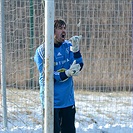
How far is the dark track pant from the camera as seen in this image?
12.2 ft

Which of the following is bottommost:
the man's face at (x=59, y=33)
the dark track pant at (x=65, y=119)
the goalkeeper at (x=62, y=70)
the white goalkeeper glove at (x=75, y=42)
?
the dark track pant at (x=65, y=119)

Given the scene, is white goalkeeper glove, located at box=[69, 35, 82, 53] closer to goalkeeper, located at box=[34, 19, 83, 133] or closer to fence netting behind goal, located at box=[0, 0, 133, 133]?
goalkeeper, located at box=[34, 19, 83, 133]

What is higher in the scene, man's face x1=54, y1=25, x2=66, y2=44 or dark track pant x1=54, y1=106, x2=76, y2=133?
man's face x1=54, y1=25, x2=66, y2=44

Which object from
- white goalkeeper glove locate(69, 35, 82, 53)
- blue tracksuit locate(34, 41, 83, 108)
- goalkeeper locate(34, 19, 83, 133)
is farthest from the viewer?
blue tracksuit locate(34, 41, 83, 108)

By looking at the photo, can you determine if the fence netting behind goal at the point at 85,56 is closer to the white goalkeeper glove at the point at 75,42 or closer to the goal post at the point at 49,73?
the white goalkeeper glove at the point at 75,42

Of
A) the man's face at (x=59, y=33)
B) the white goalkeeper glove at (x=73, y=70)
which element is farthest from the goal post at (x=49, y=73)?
the man's face at (x=59, y=33)

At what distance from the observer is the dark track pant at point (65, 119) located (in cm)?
373

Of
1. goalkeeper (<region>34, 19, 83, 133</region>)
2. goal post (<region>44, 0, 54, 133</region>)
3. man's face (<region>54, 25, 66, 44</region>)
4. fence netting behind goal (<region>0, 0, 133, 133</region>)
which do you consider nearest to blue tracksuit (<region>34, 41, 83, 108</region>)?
goalkeeper (<region>34, 19, 83, 133</region>)

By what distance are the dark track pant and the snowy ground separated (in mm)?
1305

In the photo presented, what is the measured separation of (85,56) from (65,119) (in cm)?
192

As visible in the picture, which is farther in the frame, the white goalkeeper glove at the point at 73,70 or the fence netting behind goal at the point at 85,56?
the fence netting behind goal at the point at 85,56

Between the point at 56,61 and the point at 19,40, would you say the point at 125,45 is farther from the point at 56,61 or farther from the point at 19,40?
the point at 56,61

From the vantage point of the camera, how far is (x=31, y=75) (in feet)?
19.3

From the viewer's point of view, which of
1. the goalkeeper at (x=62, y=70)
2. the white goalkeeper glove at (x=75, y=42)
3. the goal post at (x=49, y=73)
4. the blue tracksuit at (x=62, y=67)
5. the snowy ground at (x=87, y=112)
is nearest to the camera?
the goal post at (x=49, y=73)
